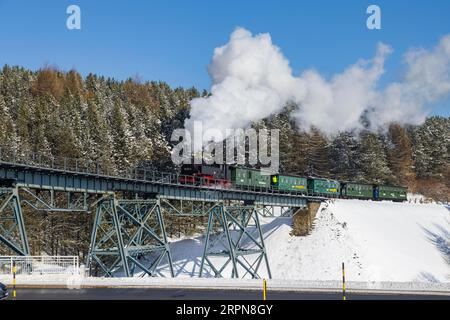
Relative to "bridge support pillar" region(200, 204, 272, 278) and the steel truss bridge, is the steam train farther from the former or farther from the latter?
"bridge support pillar" region(200, 204, 272, 278)

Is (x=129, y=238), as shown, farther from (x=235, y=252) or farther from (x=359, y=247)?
(x=359, y=247)

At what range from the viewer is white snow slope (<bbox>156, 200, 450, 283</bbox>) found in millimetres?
50688

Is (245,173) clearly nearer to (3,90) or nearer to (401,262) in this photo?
(401,262)

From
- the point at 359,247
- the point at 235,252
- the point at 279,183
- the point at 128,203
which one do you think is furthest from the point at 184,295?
the point at 279,183

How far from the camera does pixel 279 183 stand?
6019 centimetres

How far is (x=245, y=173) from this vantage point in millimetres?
55062

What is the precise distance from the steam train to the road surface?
20660 millimetres

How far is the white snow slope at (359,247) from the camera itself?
166 feet

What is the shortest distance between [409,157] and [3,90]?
84013 millimetres

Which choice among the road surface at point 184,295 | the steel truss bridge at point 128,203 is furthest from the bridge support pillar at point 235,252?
the road surface at point 184,295

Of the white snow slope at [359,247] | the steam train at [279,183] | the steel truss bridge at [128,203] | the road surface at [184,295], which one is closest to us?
the road surface at [184,295]

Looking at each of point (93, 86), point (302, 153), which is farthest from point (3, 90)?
point (302, 153)

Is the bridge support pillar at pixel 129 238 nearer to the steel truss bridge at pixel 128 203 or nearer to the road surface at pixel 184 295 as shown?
the steel truss bridge at pixel 128 203

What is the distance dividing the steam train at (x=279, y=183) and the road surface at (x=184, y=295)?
67.8 ft
